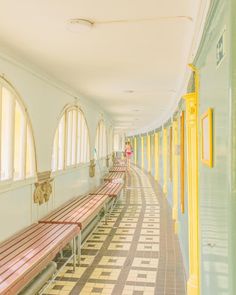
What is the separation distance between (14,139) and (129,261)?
101 inches

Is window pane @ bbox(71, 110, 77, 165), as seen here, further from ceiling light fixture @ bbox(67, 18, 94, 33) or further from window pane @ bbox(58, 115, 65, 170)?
ceiling light fixture @ bbox(67, 18, 94, 33)

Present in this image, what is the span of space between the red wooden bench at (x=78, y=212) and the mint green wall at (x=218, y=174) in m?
3.08

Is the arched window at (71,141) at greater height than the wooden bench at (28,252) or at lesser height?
greater

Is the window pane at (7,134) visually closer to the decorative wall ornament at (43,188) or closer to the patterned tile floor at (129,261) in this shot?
the decorative wall ornament at (43,188)

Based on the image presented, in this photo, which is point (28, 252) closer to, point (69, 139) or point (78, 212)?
point (78, 212)

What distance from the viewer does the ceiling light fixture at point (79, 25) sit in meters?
3.23

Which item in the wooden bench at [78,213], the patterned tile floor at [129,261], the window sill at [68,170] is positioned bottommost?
the patterned tile floor at [129,261]

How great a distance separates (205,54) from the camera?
2.68 metres

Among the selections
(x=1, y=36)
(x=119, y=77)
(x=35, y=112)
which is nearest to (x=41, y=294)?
(x=35, y=112)

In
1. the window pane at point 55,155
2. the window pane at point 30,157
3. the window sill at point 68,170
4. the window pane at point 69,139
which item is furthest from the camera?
the window pane at point 69,139

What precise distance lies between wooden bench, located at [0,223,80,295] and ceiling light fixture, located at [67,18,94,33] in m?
2.39

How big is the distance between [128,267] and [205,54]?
3.55 metres

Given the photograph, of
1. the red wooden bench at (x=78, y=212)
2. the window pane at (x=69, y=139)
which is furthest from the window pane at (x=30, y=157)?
the window pane at (x=69, y=139)

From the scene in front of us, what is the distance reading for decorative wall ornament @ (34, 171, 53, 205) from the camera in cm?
522
